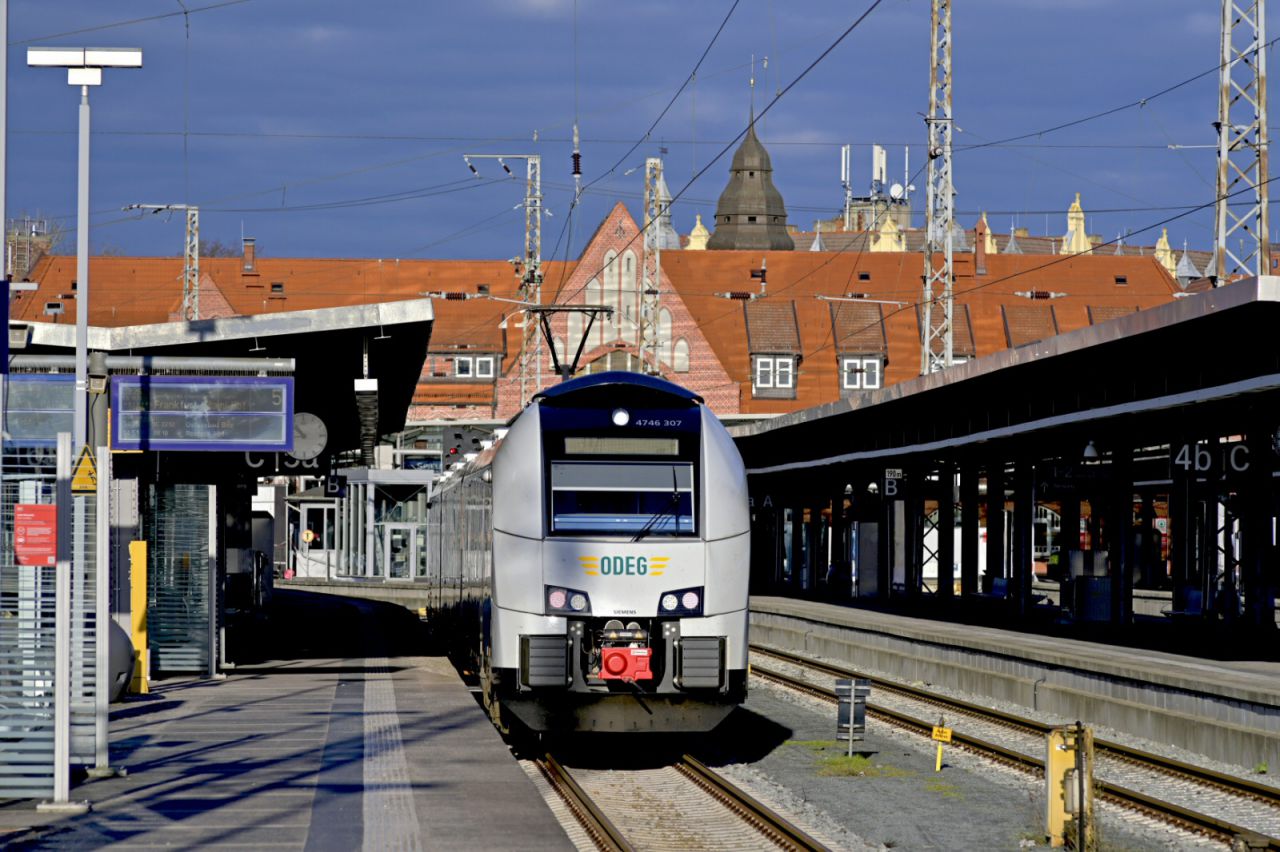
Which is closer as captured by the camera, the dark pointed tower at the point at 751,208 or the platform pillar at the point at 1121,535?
the platform pillar at the point at 1121,535

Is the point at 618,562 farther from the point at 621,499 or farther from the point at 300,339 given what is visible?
the point at 300,339

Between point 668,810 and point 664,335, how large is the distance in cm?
6655

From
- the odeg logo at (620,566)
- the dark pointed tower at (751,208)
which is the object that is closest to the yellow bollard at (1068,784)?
the odeg logo at (620,566)

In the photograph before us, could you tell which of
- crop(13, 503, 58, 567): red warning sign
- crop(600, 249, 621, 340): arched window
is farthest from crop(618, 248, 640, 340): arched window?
crop(13, 503, 58, 567): red warning sign

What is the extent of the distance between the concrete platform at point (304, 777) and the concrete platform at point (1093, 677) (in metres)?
6.97

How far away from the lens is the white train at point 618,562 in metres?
15.8

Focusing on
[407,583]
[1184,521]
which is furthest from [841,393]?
[1184,521]

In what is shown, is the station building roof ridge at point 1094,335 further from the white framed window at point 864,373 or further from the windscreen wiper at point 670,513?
the white framed window at point 864,373

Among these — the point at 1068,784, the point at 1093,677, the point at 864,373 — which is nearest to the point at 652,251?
the point at 1093,677

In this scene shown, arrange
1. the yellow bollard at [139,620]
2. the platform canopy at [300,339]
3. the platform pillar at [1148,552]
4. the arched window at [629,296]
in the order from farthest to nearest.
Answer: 1. the arched window at [629,296]
2. the platform pillar at [1148,552]
3. the platform canopy at [300,339]
4. the yellow bollard at [139,620]

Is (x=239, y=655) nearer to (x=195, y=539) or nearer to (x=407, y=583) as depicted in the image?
(x=195, y=539)

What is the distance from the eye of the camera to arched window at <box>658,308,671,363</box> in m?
80.5

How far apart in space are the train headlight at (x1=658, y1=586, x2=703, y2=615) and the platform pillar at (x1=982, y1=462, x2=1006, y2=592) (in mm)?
24316

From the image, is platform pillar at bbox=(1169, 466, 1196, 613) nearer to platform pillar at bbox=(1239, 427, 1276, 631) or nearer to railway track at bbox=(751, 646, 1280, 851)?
platform pillar at bbox=(1239, 427, 1276, 631)
